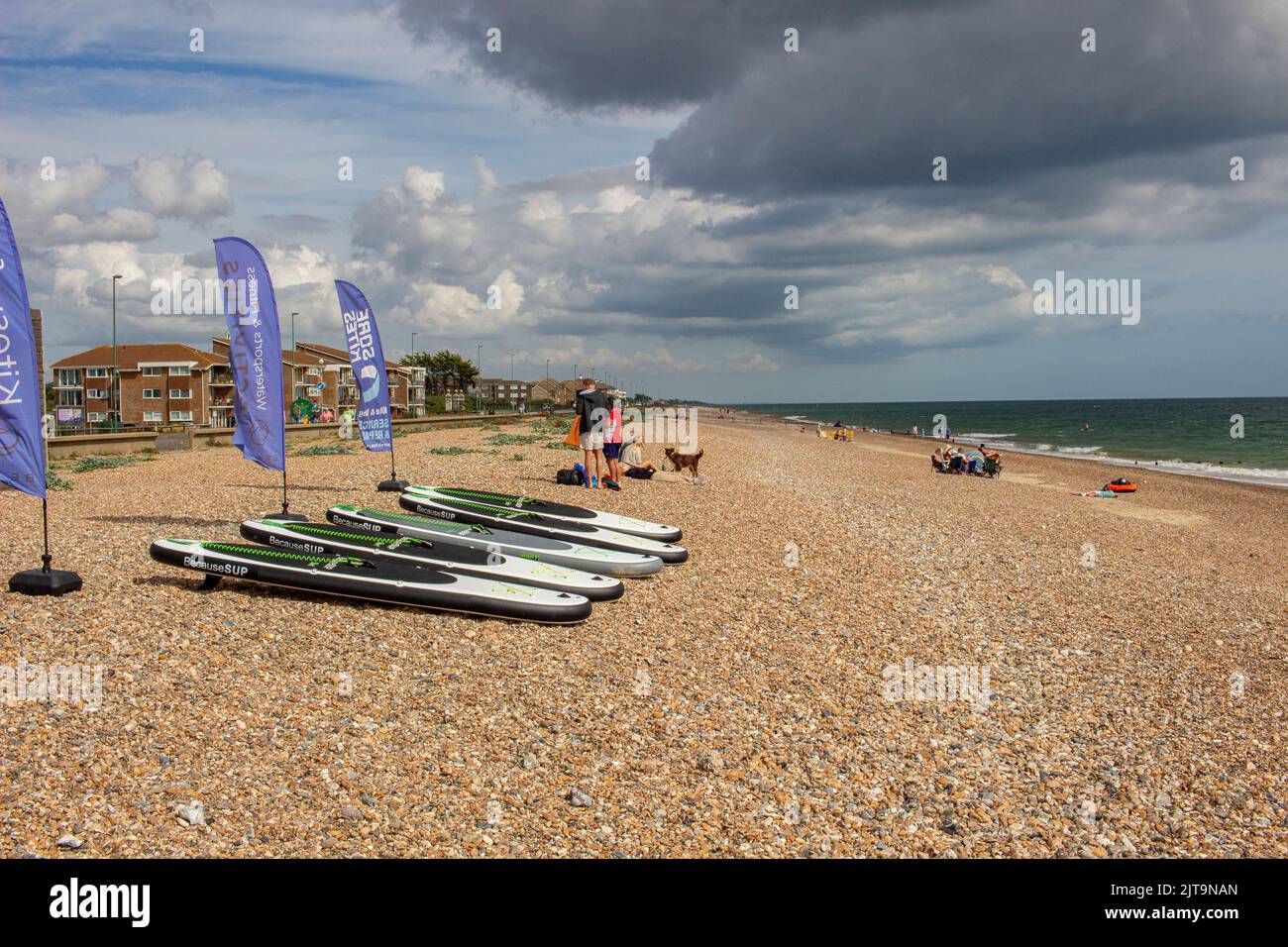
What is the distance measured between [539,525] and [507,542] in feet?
3.73

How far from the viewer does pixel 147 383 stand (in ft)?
220

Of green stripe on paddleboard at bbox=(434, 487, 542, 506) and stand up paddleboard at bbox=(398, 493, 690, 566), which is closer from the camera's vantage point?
stand up paddleboard at bbox=(398, 493, 690, 566)

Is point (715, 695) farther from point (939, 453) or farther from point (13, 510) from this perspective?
point (939, 453)

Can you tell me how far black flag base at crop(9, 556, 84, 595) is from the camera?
740cm

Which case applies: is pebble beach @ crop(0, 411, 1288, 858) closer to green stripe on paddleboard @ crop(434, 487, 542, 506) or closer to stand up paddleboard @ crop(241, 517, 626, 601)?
stand up paddleboard @ crop(241, 517, 626, 601)

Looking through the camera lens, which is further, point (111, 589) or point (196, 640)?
Answer: point (111, 589)

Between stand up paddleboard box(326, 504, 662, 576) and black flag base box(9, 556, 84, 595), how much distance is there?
11.1 ft

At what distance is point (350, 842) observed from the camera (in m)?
4.39

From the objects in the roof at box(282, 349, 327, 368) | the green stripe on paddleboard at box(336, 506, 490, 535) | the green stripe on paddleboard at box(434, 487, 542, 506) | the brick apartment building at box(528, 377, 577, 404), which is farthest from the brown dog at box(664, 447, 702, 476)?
the brick apartment building at box(528, 377, 577, 404)

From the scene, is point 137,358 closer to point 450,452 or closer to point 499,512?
point 450,452

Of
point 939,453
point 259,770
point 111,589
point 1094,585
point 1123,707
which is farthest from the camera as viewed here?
point 939,453
